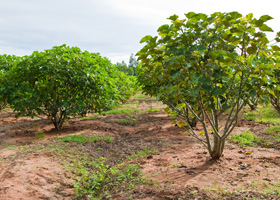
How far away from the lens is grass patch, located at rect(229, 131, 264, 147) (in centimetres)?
528

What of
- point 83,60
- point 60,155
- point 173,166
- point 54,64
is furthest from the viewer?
point 83,60

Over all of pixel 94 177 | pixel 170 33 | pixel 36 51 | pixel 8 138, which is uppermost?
pixel 36 51

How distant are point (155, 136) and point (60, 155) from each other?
2.73 metres

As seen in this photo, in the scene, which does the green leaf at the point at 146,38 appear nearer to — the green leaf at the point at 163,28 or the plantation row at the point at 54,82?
the green leaf at the point at 163,28

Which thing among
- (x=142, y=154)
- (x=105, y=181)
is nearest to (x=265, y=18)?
(x=105, y=181)

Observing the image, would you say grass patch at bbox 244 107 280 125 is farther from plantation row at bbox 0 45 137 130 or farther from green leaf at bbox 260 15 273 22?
green leaf at bbox 260 15 273 22

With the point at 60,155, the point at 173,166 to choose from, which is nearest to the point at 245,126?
the point at 173,166

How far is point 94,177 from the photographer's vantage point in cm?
374

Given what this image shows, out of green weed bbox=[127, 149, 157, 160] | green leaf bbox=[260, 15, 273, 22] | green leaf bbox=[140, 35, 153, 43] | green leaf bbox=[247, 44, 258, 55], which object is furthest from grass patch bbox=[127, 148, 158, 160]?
green leaf bbox=[260, 15, 273, 22]

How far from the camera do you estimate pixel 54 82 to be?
5918mm

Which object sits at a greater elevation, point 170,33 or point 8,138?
point 170,33

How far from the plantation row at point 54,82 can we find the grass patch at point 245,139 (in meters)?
3.44

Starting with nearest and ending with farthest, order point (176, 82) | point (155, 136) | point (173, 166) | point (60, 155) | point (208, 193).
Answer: point (208, 193) → point (176, 82) → point (173, 166) → point (60, 155) → point (155, 136)

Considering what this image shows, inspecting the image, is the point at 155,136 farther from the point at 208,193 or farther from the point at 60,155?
the point at 208,193
